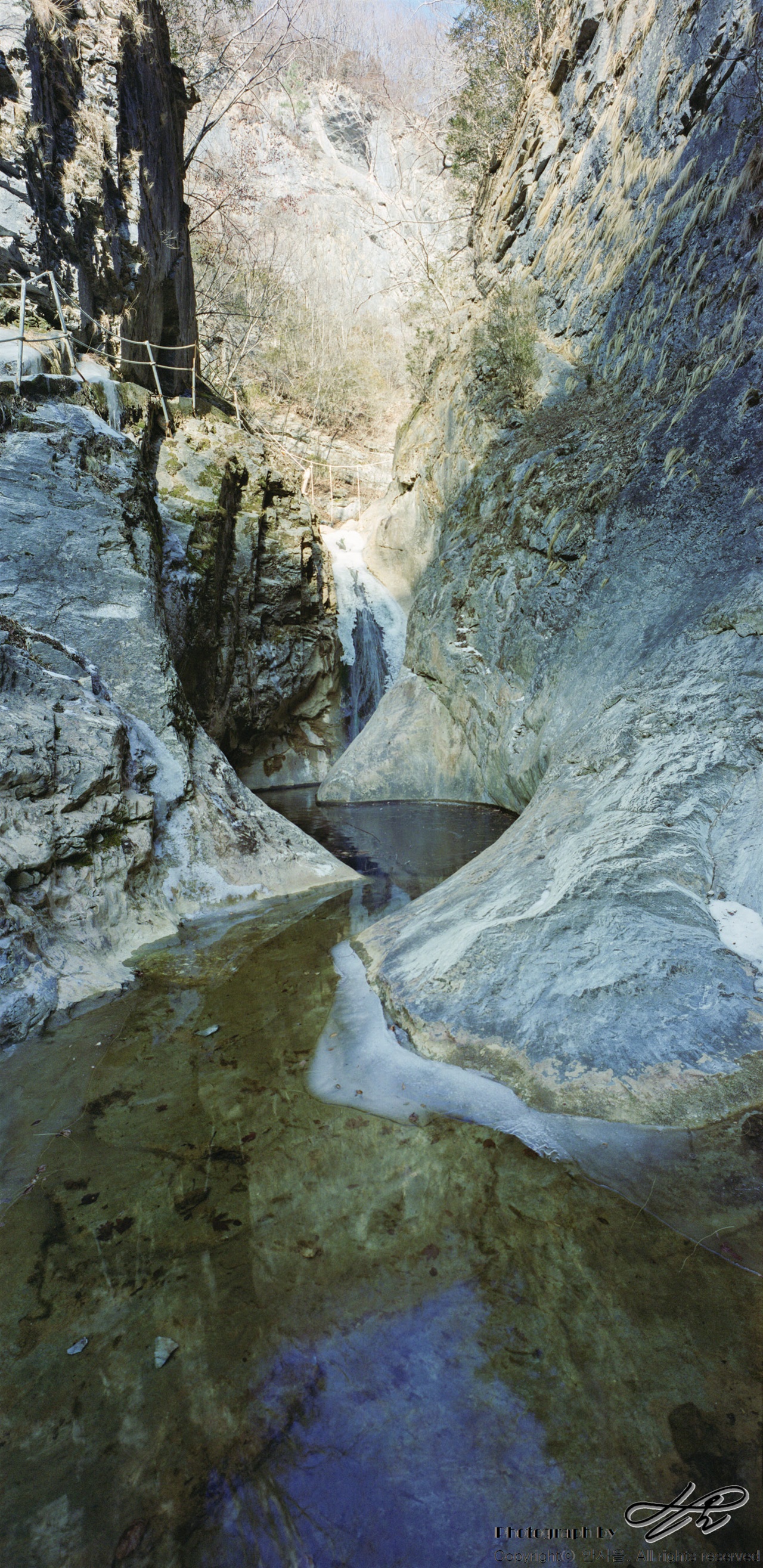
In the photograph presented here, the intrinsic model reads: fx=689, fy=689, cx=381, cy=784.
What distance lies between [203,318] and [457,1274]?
2459cm

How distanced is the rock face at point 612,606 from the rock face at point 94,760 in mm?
1708

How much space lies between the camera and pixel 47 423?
6.38 m

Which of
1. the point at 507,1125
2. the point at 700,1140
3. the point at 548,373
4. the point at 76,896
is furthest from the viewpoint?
the point at 548,373

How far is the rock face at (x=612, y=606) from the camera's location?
3018 mm

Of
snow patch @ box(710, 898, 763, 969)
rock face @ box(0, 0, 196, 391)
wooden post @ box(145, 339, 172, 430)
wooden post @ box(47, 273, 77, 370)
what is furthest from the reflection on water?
wooden post @ box(145, 339, 172, 430)

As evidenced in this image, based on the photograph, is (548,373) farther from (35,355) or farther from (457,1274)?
(457,1274)

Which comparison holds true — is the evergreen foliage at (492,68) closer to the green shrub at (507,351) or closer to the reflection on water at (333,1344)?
the green shrub at (507,351)

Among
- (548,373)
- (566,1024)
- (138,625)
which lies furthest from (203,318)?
(566,1024)

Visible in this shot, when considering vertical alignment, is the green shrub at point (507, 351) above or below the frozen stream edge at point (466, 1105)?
above

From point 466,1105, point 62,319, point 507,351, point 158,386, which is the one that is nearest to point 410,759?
point 507,351

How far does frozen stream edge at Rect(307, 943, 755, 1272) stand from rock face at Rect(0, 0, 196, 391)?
33.5 feet

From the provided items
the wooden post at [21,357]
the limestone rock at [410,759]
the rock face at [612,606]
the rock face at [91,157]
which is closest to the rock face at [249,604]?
the rock face at [91,157]

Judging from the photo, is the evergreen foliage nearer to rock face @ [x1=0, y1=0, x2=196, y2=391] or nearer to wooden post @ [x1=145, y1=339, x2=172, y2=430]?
rock face @ [x1=0, y1=0, x2=196, y2=391]

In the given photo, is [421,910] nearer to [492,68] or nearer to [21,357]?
[21,357]
